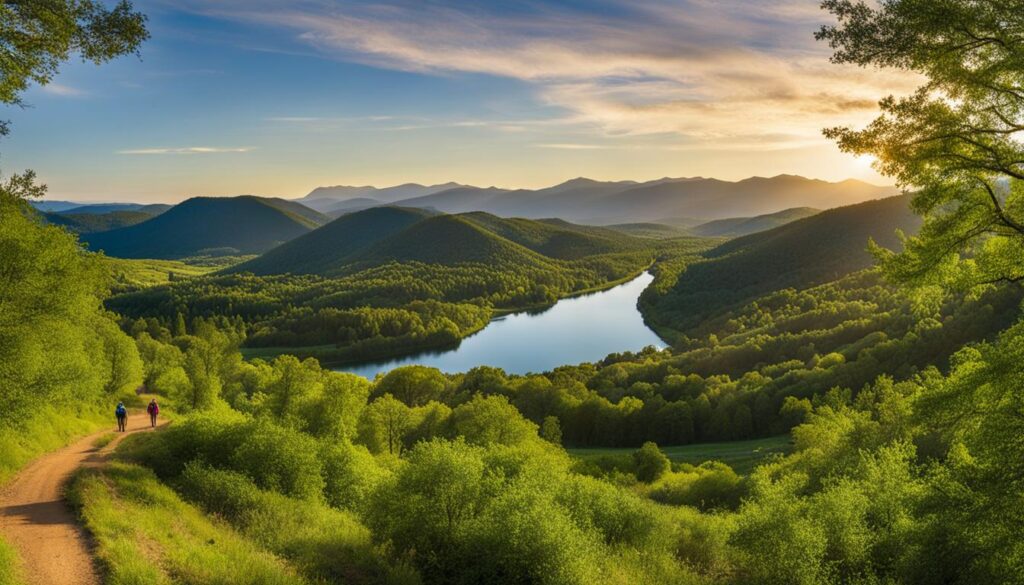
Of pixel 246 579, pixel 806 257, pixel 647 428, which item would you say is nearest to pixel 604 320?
pixel 806 257

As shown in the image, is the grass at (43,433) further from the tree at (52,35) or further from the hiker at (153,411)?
the tree at (52,35)

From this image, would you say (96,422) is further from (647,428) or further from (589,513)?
(647,428)

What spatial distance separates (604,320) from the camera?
189 meters

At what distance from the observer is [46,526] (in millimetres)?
18453

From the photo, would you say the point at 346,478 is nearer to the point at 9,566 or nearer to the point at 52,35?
the point at 9,566

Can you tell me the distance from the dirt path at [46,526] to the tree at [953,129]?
23.8 metres

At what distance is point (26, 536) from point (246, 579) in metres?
7.52

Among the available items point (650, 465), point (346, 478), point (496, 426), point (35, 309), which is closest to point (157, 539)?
point (35, 309)

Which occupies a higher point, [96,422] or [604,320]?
[96,422]

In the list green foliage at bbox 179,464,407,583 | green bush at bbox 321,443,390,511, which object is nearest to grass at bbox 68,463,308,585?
green foliage at bbox 179,464,407,583

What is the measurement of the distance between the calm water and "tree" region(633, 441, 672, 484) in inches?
2846

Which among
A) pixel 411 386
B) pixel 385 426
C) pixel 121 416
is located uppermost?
pixel 121 416

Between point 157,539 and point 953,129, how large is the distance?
2611cm

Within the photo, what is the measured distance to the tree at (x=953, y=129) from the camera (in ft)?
35.0
